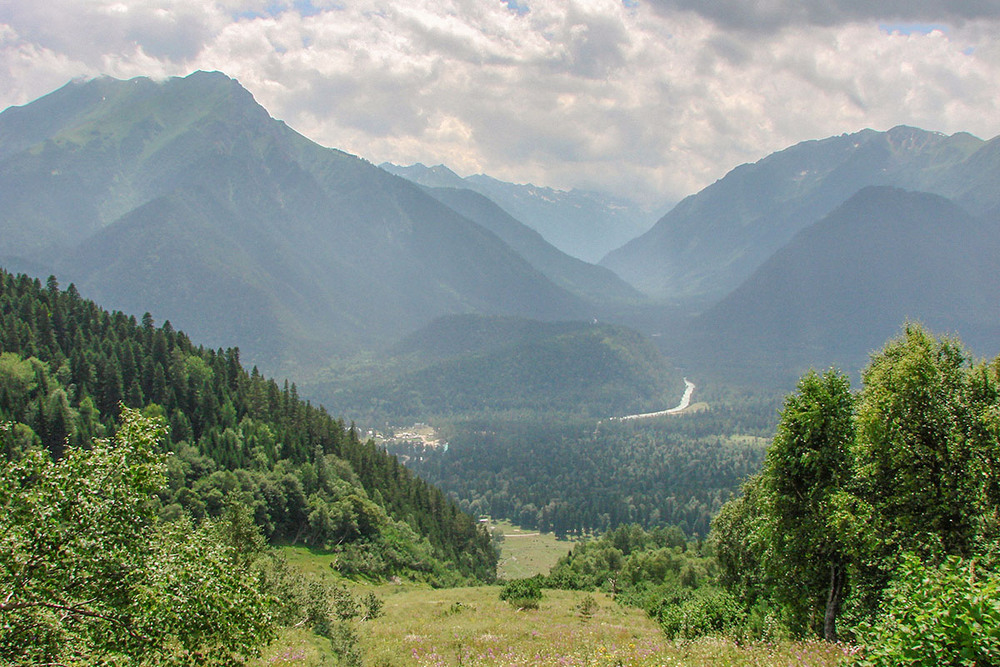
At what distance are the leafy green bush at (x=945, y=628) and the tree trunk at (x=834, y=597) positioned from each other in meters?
14.8

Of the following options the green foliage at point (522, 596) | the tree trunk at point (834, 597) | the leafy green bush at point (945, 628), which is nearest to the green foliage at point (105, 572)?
the leafy green bush at point (945, 628)

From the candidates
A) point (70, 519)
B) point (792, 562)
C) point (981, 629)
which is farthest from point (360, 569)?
point (981, 629)

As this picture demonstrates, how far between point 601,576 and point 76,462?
79.4 metres

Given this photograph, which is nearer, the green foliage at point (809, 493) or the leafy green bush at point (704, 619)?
the green foliage at point (809, 493)

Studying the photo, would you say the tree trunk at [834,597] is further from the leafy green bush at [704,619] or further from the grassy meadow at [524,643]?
the grassy meadow at [524,643]

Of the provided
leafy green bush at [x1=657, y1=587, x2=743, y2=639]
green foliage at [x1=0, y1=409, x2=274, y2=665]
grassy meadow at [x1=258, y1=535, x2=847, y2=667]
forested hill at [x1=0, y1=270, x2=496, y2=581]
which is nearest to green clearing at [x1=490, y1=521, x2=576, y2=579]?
forested hill at [x1=0, y1=270, x2=496, y2=581]

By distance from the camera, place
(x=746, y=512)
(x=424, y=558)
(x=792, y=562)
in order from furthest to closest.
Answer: (x=424, y=558) → (x=746, y=512) → (x=792, y=562)

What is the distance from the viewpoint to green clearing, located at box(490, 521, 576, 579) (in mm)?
143113

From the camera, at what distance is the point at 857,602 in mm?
25375

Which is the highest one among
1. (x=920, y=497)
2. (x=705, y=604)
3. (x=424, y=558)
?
(x=920, y=497)

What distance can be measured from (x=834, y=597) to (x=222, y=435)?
3487 inches

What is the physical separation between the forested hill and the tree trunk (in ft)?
202

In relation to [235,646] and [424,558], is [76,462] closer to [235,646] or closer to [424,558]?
[235,646]

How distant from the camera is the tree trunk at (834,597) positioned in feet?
86.0
